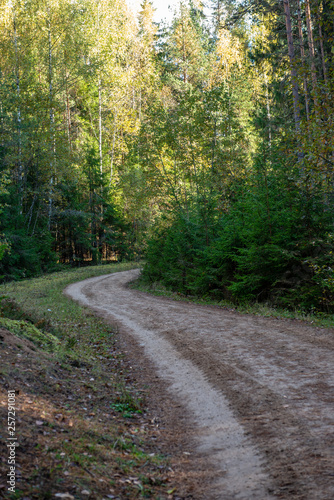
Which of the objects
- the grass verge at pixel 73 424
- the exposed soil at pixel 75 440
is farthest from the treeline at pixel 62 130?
the exposed soil at pixel 75 440

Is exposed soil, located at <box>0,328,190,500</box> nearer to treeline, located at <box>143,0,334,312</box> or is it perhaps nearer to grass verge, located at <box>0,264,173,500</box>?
grass verge, located at <box>0,264,173,500</box>

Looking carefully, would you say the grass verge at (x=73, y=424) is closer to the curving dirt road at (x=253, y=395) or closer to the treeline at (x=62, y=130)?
the curving dirt road at (x=253, y=395)

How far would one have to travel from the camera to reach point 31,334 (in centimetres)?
880

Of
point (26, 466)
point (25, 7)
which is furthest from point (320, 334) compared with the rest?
point (25, 7)

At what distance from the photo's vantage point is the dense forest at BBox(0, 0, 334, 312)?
13.3 m

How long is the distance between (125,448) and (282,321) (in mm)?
7715

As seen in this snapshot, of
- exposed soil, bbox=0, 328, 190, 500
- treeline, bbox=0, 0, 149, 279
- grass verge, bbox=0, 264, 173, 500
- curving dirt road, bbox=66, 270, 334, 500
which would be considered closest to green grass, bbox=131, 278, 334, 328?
curving dirt road, bbox=66, 270, 334, 500

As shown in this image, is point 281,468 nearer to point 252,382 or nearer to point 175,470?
point 175,470

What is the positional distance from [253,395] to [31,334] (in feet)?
16.3

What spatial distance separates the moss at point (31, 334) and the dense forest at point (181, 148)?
16.3 feet

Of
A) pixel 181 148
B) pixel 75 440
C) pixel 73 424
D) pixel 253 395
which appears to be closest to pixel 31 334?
pixel 73 424

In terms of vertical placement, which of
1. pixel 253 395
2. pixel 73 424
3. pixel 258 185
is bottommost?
pixel 253 395

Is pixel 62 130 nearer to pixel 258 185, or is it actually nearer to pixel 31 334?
pixel 258 185

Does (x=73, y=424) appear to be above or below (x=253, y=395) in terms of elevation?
above
